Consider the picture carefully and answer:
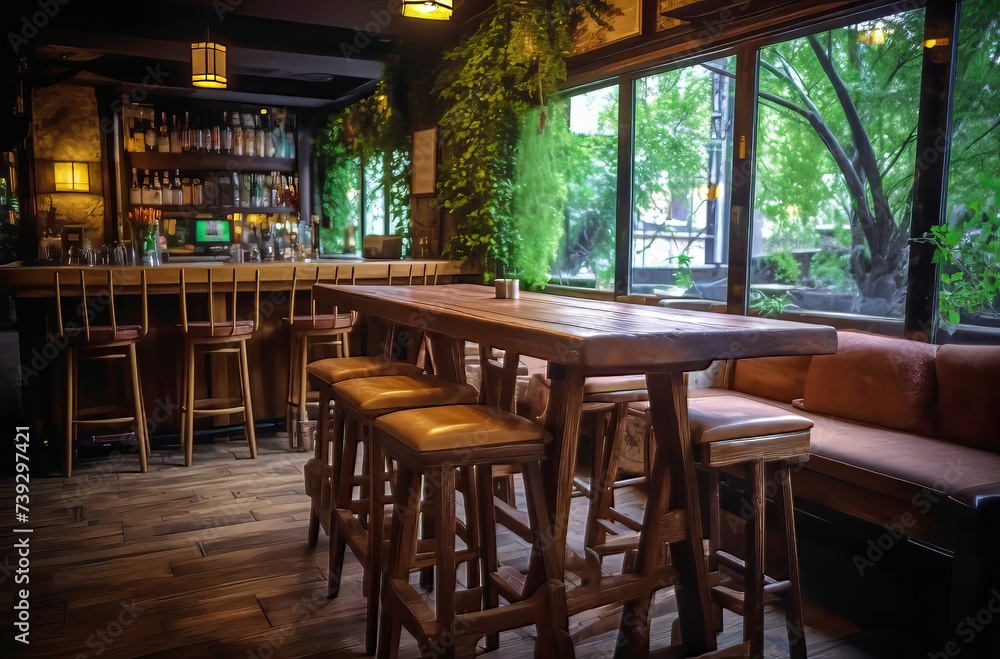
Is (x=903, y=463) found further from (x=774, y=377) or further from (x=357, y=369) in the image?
(x=357, y=369)

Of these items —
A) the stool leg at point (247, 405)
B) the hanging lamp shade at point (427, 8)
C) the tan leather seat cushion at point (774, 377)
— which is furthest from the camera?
the stool leg at point (247, 405)

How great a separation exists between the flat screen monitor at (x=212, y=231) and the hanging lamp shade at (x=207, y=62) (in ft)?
12.3

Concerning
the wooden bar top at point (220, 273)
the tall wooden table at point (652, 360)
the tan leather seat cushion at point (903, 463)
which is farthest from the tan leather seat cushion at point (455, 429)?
the wooden bar top at point (220, 273)

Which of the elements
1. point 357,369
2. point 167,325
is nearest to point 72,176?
point 167,325

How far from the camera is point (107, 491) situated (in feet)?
12.2

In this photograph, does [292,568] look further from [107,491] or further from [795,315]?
[795,315]

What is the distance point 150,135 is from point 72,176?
105 centimetres

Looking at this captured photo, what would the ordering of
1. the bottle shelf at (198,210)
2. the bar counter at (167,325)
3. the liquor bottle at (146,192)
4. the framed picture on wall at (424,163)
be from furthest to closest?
1. the bottle shelf at (198,210)
2. the liquor bottle at (146,192)
3. the framed picture on wall at (424,163)
4. the bar counter at (167,325)

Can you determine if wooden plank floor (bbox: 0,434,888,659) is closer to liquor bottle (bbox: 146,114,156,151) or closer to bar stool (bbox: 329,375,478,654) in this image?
bar stool (bbox: 329,375,478,654)

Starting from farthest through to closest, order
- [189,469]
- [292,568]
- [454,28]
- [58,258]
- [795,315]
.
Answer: [454,28]
[58,258]
[189,469]
[795,315]
[292,568]

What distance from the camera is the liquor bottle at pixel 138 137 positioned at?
8.20 m

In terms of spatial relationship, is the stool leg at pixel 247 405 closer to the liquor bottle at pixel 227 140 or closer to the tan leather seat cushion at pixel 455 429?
the tan leather seat cushion at pixel 455 429

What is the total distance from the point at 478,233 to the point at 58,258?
273 cm

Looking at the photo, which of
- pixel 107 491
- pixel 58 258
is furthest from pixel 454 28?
pixel 107 491
